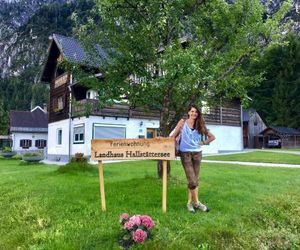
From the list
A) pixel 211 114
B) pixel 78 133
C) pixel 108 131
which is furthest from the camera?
pixel 211 114

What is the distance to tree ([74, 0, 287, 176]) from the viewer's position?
1008 cm

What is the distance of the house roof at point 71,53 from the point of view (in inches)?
444

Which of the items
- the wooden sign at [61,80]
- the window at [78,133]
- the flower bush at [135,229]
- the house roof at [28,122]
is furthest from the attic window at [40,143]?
the flower bush at [135,229]

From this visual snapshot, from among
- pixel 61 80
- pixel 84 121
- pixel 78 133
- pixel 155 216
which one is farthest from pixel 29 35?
pixel 155 216

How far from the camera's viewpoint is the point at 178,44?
408 inches

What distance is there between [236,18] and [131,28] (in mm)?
2771

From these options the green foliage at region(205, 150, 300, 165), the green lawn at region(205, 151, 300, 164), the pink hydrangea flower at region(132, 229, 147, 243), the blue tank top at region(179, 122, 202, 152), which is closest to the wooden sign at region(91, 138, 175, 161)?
the blue tank top at region(179, 122, 202, 152)

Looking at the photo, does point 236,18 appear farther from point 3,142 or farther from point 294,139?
point 3,142

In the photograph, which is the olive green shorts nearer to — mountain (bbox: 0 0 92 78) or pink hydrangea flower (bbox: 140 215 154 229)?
pink hydrangea flower (bbox: 140 215 154 229)

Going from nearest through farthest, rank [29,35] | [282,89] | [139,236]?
[139,236], [282,89], [29,35]

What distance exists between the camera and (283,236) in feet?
21.6

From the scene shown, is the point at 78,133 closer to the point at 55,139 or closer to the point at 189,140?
the point at 55,139

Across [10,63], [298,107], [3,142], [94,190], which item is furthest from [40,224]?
[10,63]

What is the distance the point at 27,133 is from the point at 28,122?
11.0 feet
